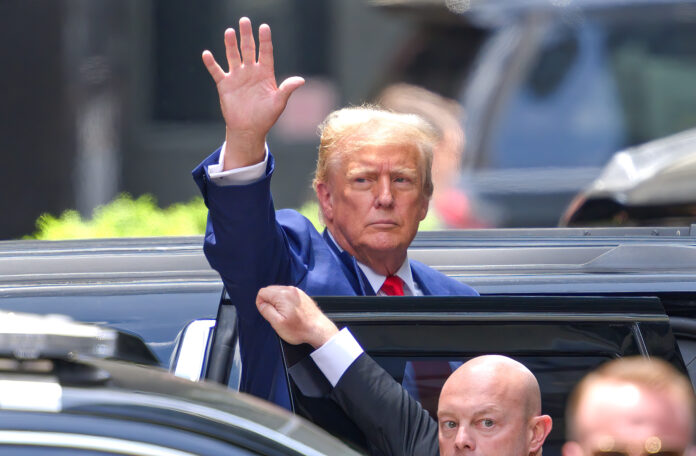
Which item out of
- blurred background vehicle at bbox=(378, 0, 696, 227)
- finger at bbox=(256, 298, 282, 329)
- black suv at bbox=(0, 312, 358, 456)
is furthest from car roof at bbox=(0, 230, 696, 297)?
blurred background vehicle at bbox=(378, 0, 696, 227)

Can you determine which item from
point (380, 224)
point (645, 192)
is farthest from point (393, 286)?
point (645, 192)

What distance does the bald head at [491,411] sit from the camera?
8.33 ft

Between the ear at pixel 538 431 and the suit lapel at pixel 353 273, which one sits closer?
the ear at pixel 538 431

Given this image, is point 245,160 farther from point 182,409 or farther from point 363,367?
point 182,409

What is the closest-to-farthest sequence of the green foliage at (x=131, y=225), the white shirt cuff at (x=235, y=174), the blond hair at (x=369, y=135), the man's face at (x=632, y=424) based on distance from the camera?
the man's face at (x=632, y=424)
the white shirt cuff at (x=235, y=174)
the blond hair at (x=369, y=135)
the green foliage at (x=131, y=225)

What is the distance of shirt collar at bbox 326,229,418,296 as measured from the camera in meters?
3.20

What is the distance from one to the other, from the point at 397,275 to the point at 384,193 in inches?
8.0

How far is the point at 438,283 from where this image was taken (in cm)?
324

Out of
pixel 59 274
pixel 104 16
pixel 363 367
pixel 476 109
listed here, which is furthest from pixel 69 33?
pixel 363 367

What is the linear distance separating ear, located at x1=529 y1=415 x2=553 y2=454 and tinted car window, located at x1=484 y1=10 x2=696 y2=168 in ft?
16.4

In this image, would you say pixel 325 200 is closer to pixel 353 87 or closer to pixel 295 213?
pixel 295 213

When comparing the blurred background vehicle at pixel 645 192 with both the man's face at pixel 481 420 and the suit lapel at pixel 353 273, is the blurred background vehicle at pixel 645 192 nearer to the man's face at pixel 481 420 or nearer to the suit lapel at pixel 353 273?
the suit lapel at pixel 353 273

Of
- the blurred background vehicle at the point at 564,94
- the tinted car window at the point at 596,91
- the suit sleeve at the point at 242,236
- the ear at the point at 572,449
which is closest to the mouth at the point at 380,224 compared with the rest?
the suit sleeve at the point at 242,236

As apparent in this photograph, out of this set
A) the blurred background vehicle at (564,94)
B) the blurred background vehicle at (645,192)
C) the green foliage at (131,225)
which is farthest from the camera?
the blurred background vehicle at (564,94)
